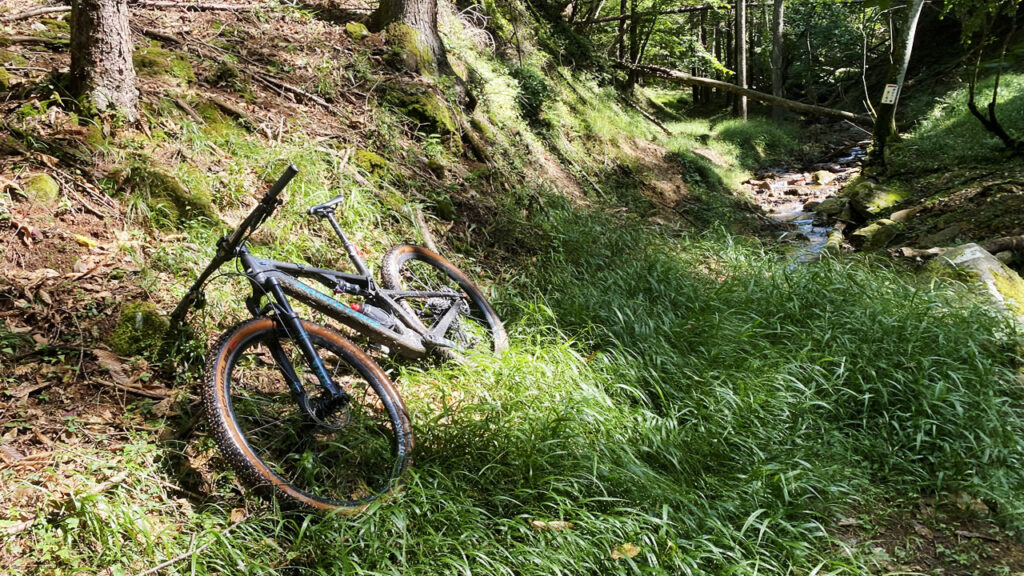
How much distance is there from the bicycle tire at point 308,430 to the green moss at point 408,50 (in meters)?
4.53

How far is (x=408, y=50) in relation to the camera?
22.4 ft

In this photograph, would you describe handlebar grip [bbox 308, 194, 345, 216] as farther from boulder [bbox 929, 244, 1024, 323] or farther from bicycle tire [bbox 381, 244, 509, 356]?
boulder [bbox 929, 244, 1024, 323]

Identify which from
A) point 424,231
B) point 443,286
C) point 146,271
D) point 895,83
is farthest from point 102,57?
point 895,83

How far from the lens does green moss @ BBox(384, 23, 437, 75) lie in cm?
679

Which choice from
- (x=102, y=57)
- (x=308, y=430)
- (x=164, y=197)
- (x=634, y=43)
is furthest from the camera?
(x=634, y=43)

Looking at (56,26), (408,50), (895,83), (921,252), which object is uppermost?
(895,83)

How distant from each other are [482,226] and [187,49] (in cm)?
315

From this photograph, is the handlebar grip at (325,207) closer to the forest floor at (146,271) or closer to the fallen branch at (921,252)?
the forest floor at (146,271)

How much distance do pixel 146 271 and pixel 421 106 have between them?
3.56 meters

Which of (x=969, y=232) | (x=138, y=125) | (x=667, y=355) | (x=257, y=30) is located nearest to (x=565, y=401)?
(x=667, y=355)

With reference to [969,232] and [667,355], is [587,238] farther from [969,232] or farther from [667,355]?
[969,232]

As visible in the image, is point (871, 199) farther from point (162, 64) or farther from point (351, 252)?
point (162, 64)

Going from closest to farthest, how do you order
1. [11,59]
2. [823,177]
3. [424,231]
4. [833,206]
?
[11,59] → [424,231] → [833,206] → [823,177]

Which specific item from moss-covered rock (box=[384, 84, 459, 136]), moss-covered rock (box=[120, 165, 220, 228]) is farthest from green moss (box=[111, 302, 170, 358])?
moss-covered rock (box=[384, 84, 459, 136])
